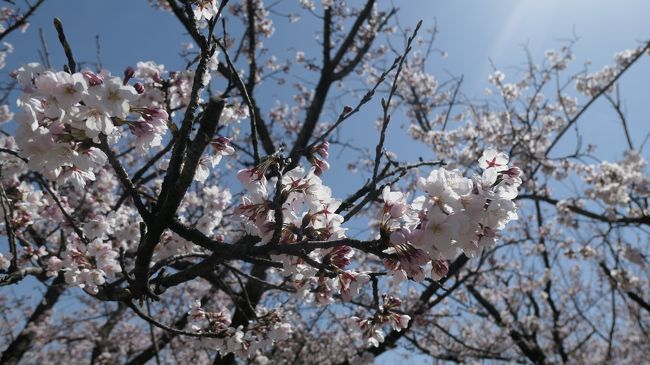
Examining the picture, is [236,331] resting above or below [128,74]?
below

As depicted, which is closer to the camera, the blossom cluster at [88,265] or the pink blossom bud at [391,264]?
the pink blossom bud at [391,264]

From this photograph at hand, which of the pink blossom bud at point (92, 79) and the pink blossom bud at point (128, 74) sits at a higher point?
the pink blossom bud at point (128, 74)

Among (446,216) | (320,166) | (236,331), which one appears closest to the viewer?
(446,216)

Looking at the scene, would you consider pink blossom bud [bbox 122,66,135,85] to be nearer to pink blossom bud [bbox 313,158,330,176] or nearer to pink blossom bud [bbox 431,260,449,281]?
pink blossom bud [bbox 313,158,330,176]

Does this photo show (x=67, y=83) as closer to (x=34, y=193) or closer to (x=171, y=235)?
(x=171, y=235)

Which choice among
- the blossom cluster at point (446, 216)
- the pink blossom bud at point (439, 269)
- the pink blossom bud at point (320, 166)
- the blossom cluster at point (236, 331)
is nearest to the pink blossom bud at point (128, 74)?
the pink blossom bud at point (320, 166)

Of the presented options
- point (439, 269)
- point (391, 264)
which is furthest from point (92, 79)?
point (439, 269)

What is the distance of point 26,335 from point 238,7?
7011 millimetres

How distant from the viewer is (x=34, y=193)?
3521mm

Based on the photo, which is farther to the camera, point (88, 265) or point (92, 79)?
point (88, 265)

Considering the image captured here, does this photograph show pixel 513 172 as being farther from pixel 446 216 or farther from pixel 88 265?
pixel 88 265

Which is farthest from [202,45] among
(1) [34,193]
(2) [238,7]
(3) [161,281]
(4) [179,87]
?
(2) [238,7]

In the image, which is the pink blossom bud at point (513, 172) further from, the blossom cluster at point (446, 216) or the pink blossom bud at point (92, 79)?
the pink blossom bud at point (92, 79)

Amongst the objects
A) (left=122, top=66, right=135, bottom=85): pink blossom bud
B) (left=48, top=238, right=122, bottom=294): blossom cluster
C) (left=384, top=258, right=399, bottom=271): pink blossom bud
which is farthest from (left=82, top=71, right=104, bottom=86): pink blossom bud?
(left=48, top=238, right=122, bottom=294): blossom cluster
